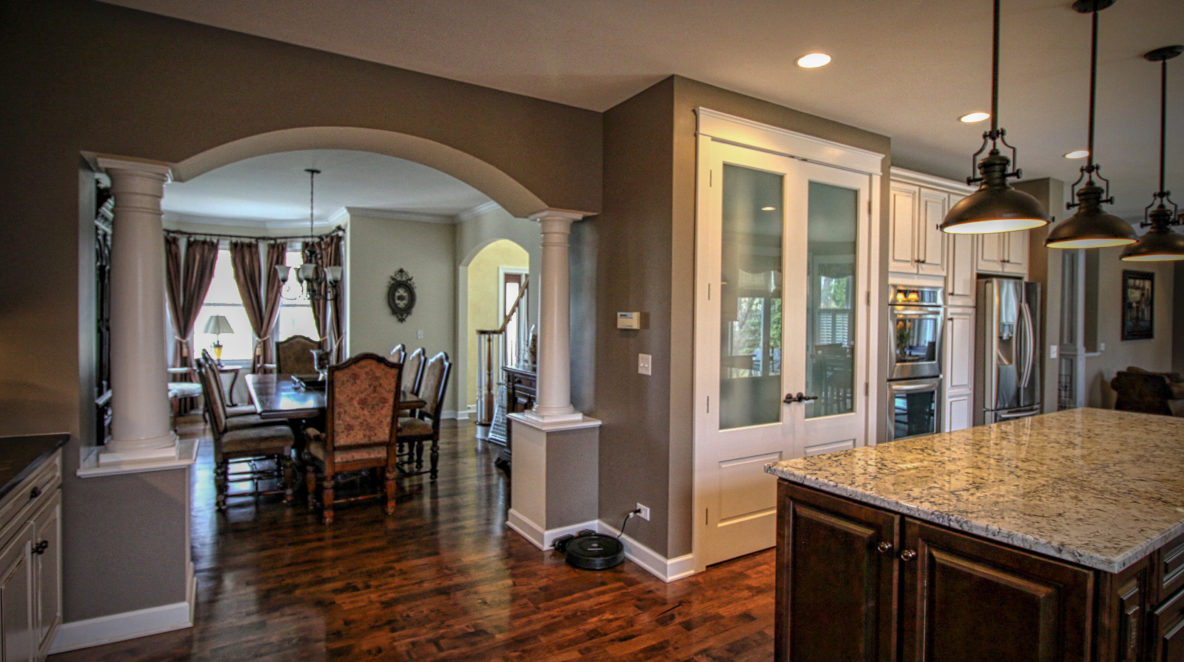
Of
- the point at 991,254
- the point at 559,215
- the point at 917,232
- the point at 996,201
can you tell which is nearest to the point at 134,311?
the point at 559,215

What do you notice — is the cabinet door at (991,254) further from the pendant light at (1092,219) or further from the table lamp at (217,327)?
the table lamp at (217,327)

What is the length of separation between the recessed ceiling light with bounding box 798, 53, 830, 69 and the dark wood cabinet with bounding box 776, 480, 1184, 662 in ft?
6.78

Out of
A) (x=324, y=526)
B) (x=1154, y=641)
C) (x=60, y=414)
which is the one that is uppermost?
(x=60, y=414)

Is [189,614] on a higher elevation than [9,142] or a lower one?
lower

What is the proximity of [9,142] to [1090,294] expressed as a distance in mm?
9404

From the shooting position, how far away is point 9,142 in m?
2.36

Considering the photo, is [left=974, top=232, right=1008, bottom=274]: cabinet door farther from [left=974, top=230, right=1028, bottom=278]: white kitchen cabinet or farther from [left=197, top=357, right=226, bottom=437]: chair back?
[left=197, top=357, right=226, bottom=437]: chair back

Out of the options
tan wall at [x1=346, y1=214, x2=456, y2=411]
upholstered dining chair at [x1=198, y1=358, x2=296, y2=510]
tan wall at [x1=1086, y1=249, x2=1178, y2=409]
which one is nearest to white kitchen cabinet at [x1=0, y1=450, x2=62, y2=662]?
upholstered dining chair at [x1=198, y1=358, x2=296, y2=510]

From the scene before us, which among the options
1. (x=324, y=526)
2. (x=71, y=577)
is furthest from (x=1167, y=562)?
(x=324, y=526)

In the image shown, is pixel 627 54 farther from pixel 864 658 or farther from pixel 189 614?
pixel 189 614

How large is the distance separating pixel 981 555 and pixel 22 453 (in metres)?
3.10

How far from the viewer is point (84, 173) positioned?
2562mm

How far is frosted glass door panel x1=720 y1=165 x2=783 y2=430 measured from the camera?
3.38 m

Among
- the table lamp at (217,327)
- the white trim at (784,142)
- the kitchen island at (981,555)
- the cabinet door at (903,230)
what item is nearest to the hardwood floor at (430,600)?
the kitchen island at (981,555)
